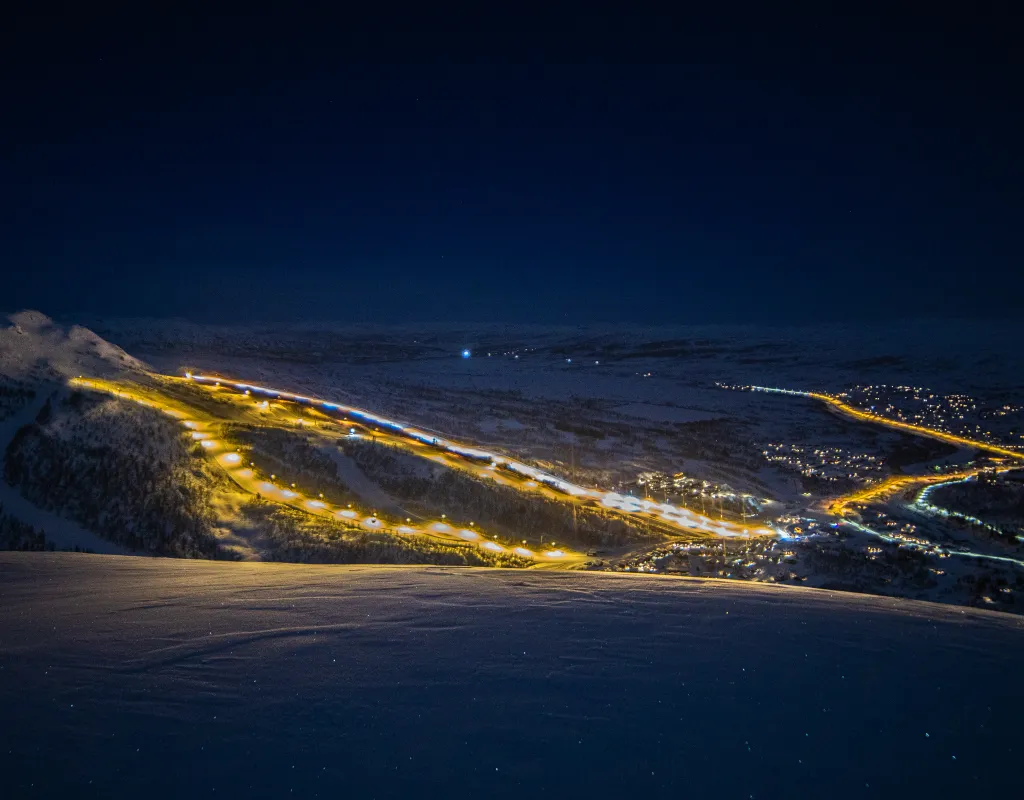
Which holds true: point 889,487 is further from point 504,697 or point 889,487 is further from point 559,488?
point 504,697

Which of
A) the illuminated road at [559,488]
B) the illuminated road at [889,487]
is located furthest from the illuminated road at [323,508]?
the illuminated road at [889,487]

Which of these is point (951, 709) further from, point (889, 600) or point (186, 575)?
point (186, 575)

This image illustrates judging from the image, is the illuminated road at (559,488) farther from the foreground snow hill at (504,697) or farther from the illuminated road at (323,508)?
the foreground snow hill at (504,697)

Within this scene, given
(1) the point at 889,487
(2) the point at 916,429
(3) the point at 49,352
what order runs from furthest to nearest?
(2) the point at 916,429 < (1) the point at 889,487 < (3) the point at 49,352

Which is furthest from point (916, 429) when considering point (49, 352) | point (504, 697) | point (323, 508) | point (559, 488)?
point (49, 352)

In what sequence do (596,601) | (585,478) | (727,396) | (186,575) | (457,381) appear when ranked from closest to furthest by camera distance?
1. (596,601)
2. (186,575)
3. (585,478)
4. (727,396)
5. (457,381)

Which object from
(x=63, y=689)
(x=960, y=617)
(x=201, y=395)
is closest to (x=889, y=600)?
(x=960, y=617)
